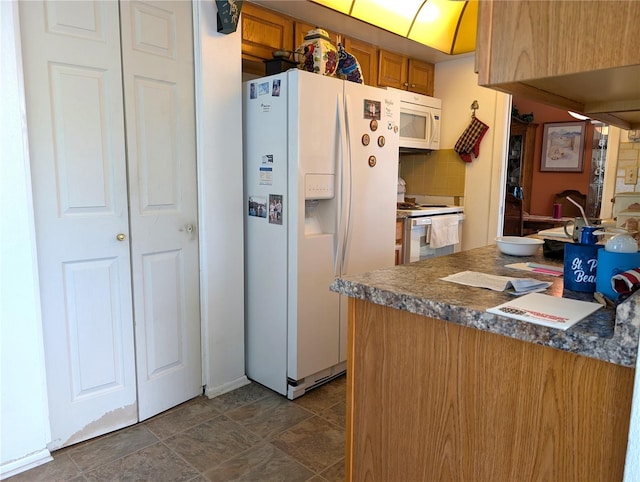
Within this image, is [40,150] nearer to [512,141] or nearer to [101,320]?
[101,320]

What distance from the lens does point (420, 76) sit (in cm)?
375

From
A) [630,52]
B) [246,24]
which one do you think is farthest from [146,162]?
[630,52]

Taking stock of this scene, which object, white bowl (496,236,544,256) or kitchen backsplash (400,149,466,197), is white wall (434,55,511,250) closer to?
kitchen backsplash (400,149,466,197)

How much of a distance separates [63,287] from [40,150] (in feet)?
1.92

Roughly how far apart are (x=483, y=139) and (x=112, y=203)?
2913 millimetres

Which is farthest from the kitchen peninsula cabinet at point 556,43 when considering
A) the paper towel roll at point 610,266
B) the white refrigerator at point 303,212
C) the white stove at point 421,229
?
the white stove at point 421,229

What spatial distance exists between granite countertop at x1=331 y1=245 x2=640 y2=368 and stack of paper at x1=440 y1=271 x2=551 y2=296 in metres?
0.03

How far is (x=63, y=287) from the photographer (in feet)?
6.31

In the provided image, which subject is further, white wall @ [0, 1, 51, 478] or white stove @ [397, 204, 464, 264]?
white stove @ [397, 204, 464, 264]

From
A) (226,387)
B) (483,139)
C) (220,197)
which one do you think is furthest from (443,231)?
(226,387)

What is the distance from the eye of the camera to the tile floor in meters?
1.84

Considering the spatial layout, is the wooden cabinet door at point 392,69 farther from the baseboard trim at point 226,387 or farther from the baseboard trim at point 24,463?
the baseboard trim at point 24,463

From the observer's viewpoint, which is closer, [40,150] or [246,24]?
[40,150]

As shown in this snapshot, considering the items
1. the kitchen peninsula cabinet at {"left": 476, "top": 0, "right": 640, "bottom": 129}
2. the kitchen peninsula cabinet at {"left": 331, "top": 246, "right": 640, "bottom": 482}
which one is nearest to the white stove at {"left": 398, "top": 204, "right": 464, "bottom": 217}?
the kitchen peninsula cabinet at {"left": 331, "top": 246, "right": 640, "bottom": 482}
